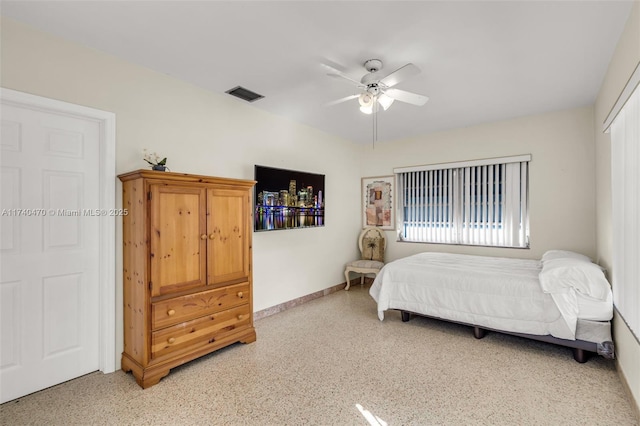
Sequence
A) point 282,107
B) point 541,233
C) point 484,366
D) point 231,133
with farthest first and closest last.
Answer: point 541,233 → point 282,107 → point 231,133 → point 484,366

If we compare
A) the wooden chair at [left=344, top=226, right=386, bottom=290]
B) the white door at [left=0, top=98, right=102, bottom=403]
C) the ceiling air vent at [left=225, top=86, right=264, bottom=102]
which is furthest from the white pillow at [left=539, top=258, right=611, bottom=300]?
the white door at [left=0, top=98, right=102, bottom=403]

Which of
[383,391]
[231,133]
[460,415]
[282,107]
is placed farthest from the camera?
[282,107]

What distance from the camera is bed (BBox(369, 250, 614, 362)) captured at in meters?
2.67

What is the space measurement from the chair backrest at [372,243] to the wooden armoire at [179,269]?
9.54 ft

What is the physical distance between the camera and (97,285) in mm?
2615

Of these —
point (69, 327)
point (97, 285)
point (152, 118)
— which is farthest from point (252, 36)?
point (69, 327)

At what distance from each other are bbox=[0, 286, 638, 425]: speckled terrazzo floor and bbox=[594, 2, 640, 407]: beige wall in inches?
10.2

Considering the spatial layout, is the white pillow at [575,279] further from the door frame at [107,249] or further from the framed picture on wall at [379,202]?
the door frame at [107,249]

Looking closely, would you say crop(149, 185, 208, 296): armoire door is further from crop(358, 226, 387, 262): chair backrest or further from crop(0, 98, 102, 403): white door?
crop(358, 226, 387, 262): chair backrest

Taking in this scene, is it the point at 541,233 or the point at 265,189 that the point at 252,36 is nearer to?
the point at 265,189

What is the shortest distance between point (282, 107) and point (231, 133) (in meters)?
0.72

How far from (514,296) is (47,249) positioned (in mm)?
4052

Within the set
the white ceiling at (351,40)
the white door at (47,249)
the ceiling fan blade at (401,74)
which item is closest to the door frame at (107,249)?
the white door at (47,249)

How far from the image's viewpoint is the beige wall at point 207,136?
7.65 ft
